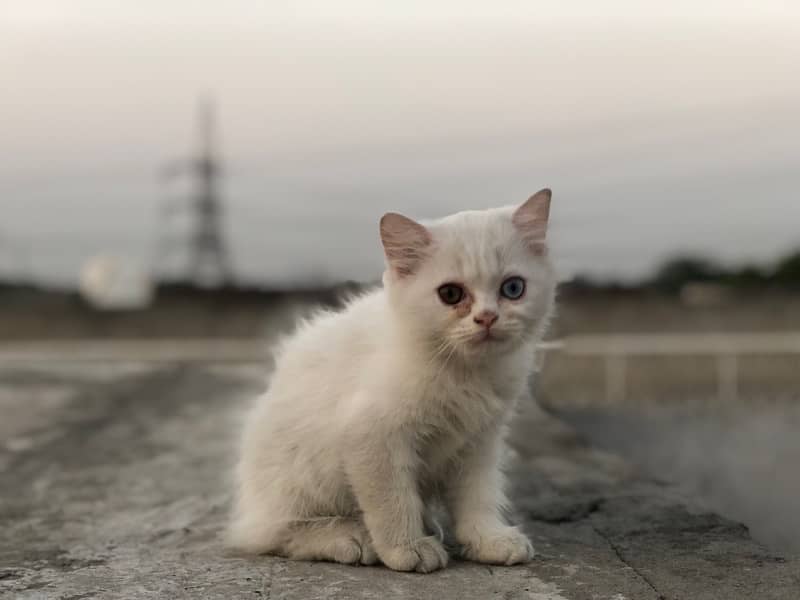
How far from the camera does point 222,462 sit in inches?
168

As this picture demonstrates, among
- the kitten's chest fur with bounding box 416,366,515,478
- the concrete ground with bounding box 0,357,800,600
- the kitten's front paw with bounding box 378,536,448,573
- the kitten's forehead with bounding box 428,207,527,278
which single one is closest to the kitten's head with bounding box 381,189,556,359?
the kitten's forehead with bounding box 428,207,527,278

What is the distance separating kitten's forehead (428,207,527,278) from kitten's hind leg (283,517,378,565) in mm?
787

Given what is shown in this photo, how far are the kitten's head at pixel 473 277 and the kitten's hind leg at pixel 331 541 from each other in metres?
0.58

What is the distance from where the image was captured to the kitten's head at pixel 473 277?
2.20 meters

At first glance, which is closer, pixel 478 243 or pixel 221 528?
pixel 478 243

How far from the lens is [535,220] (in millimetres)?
2359

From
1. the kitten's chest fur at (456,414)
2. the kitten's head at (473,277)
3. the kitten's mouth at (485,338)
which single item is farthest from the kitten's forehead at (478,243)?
the kitten's chest fur at (456,414)

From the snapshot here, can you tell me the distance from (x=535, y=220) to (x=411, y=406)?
57cm

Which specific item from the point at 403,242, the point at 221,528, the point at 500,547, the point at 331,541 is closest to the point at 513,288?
the point at 403,242

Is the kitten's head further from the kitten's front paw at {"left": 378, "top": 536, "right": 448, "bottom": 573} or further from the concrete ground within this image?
the concrete ground

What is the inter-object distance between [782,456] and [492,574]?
3599 millimetres

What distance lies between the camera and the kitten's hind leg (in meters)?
2.44

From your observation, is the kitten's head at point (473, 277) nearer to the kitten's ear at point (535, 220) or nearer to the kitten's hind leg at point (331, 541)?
Answer: the kitten's ear at point (535, 220)

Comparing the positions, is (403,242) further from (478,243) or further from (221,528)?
(221,528)
